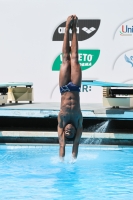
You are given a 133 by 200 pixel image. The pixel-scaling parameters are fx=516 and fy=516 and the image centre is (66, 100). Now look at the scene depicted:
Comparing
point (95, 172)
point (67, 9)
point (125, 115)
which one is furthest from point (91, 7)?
point (95, 172)

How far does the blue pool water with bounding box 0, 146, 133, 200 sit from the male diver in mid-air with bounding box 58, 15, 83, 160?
494 mm

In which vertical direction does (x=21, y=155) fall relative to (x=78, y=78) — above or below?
below

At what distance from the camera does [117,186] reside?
724 cm

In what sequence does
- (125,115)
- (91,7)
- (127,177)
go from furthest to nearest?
(91,7) < (125,115) < (127,177)

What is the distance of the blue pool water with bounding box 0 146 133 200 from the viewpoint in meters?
6.75

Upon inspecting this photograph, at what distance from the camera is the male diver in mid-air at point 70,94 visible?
794cm

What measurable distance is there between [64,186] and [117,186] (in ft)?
2.44

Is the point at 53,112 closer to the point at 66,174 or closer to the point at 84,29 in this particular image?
the point at 66,174

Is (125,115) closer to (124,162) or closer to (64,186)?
(124,162)

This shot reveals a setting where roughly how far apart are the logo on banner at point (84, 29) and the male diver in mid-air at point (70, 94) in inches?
242

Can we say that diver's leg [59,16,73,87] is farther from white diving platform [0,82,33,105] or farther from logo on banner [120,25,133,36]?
logo on banner [120,25,133,36]

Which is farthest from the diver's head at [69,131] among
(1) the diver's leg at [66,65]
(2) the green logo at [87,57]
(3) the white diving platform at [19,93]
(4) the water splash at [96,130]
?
(2) the green logo at [87,57]

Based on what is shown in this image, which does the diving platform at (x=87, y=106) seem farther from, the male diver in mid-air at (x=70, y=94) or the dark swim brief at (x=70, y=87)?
the dark swim brief at (x=70, y=87)

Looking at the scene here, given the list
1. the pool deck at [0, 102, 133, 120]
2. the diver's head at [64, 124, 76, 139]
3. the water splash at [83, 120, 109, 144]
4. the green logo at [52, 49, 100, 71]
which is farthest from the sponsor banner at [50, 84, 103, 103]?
the diver's head at [64, 124, 76, 139]
